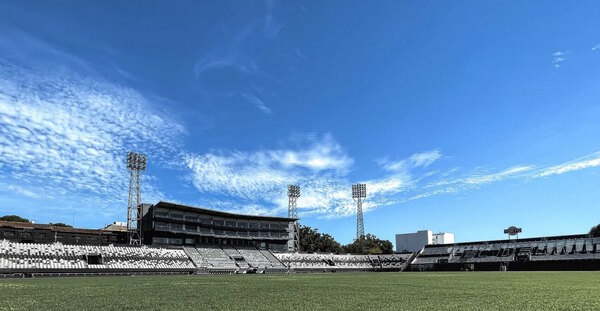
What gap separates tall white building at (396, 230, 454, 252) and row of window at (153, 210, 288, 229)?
133 ft

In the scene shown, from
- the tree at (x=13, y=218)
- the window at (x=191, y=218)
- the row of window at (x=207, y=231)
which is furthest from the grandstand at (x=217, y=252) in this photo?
the tree at (x=13, y=218)

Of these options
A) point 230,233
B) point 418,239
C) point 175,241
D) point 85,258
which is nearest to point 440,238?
point 418,239

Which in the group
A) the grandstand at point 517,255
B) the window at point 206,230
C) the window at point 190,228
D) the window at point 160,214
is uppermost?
the window at point 160,214

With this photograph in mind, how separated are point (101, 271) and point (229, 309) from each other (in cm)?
5558

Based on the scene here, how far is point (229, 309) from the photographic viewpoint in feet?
38.7

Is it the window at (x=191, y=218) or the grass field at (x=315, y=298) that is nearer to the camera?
the grass field at (x=315, y=298)

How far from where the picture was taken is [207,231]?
289 feet

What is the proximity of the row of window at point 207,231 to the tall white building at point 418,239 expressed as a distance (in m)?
40.2

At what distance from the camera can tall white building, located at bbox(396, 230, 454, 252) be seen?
11769cm

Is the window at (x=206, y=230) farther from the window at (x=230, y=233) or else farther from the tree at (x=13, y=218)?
the tree at (x=13, y=218)

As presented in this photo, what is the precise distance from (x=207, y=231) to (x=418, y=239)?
61.7 meters

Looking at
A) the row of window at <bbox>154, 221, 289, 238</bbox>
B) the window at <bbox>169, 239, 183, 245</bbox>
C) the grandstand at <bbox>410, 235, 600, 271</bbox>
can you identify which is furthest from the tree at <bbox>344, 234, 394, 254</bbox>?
the window at <bbox>169, 239, 183, 245</bbox>

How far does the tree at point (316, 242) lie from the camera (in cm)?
12025

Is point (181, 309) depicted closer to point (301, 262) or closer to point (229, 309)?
point (229, 309)
